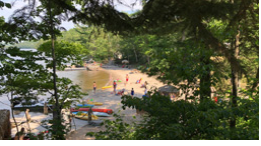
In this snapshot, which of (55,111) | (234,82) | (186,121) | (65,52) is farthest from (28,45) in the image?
(234,82)

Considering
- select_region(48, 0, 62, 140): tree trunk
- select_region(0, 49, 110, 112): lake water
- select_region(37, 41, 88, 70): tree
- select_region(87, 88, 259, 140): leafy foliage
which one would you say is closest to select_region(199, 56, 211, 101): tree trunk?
select_region(87, 88, 259, 140): leafy foliage

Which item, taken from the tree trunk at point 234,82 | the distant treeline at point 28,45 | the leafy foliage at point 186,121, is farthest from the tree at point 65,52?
the tree trunk at point 234,82

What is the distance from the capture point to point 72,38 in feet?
9.00

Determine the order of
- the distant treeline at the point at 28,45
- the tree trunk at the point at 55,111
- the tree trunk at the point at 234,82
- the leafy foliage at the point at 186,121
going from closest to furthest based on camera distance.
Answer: the leafy foliage at the point at 186,121, the tree trunk at the point at 234,82, the tree trunk at the point at 55,111, the distant treeline at the point at 28,45

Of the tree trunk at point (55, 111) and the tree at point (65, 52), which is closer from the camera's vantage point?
the tree trunk at point (55, 111)

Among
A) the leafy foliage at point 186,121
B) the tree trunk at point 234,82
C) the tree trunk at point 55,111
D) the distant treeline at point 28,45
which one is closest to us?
the leafy foliage at point 186,121

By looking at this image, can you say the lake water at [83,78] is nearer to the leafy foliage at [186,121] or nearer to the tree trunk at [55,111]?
the tree trunk at [55,111]

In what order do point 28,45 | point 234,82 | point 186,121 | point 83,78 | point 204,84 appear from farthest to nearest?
point 83,78 < point 28,45 < point 234,82 < point 204,84 < point 186,121

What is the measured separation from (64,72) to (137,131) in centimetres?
169

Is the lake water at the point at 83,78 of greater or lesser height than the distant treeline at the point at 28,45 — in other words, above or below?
below

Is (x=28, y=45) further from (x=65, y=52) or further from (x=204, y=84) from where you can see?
(x=204, y=84)

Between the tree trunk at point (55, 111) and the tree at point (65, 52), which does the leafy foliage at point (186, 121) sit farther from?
the tree at point (65, 52)

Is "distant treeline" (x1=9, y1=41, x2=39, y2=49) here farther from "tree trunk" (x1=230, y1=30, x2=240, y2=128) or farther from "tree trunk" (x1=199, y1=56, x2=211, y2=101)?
"tree trunk" (x1=230, y1=30, x2=240, y2=128)

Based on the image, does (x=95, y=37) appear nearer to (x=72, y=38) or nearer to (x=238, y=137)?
(x=72, y=38)
